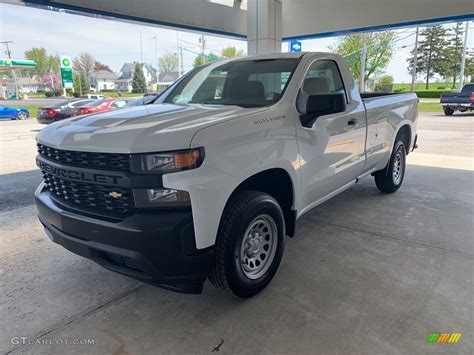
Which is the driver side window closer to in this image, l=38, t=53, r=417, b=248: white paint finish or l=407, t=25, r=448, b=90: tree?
l=38, t=53, r=417, b=248: white paint finish

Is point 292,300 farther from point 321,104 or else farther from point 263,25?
point 263,25

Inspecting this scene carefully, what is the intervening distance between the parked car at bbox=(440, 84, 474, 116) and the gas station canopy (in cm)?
1469

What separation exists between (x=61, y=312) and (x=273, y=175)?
200 cm

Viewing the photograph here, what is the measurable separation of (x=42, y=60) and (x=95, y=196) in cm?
9741

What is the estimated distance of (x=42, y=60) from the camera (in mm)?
85562

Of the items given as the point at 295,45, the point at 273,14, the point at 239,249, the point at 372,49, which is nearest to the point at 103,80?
the point at 372,49

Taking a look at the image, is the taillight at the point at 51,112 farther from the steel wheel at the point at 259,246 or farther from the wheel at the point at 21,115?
the steel wheel at the point at 259,246

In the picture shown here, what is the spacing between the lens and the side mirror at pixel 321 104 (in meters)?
3.23

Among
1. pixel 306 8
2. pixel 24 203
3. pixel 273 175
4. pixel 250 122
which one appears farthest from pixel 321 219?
pixel 306 8

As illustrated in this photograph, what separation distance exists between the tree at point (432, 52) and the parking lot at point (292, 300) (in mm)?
75394

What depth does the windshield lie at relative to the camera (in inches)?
138

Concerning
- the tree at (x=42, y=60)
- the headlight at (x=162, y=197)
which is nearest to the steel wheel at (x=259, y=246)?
the headlight at (x=162, y=197)

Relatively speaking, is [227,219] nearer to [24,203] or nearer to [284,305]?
[284,305]

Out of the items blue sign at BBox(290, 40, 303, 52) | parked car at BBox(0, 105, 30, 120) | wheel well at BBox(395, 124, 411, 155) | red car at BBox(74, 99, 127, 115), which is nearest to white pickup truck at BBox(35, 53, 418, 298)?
wheel well at BBox(395, 124, 411, 155)
